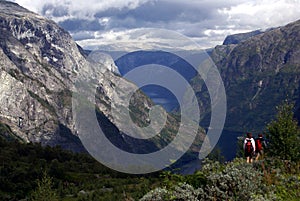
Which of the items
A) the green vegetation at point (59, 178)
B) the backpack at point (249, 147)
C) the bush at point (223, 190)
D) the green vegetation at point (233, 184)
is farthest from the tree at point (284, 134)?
the green vegetation at point (59, 178)

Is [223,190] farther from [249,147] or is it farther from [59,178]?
[59,178]

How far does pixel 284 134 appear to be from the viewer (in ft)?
129

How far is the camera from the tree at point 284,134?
35938 millimetres

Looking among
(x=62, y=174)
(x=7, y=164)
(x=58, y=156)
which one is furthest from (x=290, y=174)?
(x=58, y=156)

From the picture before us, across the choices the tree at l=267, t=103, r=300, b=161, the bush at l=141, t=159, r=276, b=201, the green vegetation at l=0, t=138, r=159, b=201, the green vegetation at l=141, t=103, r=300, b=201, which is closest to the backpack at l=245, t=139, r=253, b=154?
the green vegetation at l=141, t=103, r=300, b=201

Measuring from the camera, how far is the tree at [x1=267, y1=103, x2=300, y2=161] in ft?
118

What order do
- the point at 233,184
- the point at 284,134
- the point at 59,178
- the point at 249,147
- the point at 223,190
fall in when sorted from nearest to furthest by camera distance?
1. the point at 233,184
2. the point at 223,190
3. the point at 249,147
4. the point at 284,134
5. the point at 59,178

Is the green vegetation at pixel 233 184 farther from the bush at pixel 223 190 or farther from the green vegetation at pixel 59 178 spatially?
the green vegetation at pixel 59 178

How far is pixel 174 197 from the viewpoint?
13617 millimetres

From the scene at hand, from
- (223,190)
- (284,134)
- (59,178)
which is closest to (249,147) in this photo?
(223,190)

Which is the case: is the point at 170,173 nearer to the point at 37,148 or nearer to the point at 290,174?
the point at 290,174

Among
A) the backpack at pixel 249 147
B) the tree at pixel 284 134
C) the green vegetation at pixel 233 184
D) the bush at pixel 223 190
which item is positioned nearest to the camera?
the bush at pixel 223 190

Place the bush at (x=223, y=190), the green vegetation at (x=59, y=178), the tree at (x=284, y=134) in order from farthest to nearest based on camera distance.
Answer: the green vegetation at (x=59, y=178) → the tree at (x=284, y=134) → the bush at (x=223, y=190)

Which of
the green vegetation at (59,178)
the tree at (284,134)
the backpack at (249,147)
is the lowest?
the green vegetation at (59,178)
